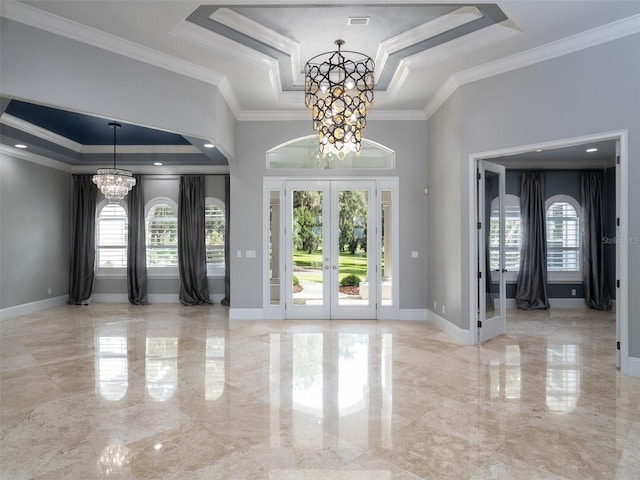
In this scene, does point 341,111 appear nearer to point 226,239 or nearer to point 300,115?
point 300,115

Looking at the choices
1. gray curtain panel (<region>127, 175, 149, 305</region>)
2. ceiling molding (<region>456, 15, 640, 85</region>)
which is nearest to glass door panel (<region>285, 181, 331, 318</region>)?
ceiling molding (<region>456, 15, 640, 85</region>)

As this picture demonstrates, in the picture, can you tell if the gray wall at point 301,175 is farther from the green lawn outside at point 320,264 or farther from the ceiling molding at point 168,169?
the ceiling molding at point 168,169

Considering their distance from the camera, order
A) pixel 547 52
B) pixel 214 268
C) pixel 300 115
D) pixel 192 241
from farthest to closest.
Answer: pixel 214 268 < pixel 192 241 < pixel 300 115 < pixel 547 52

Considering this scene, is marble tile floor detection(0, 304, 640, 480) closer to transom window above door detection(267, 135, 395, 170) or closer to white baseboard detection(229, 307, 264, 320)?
white baseboard detection(229, 307, 264, 320)

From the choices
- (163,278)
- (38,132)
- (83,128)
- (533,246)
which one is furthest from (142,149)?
(533,246)

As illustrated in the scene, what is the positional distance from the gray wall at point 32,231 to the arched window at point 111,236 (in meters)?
0.62

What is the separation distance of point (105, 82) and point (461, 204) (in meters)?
4.51

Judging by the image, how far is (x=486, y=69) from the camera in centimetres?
484

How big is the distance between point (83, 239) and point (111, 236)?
55cm

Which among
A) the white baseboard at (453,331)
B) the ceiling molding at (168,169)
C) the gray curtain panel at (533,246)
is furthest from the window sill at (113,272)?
the gray curtain panel at (533,246)

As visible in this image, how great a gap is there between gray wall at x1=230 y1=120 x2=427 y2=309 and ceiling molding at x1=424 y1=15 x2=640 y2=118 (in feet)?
4.12

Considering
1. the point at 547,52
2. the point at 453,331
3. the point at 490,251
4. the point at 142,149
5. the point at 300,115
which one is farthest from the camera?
the point at 142,149

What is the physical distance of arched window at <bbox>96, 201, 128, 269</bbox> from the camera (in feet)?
28.6

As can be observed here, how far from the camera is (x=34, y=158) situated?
7480mm
